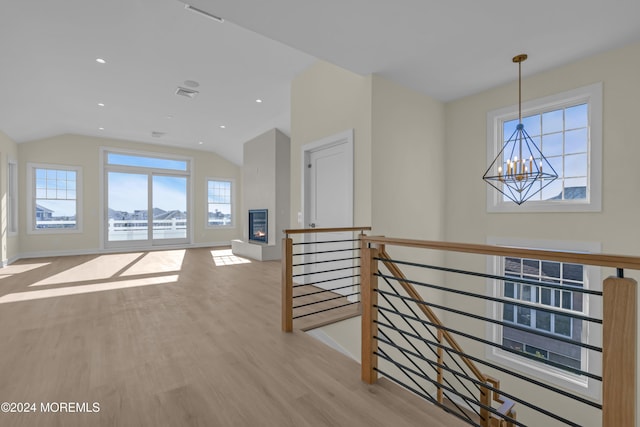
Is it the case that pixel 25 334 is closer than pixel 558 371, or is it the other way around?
pixel 25 334

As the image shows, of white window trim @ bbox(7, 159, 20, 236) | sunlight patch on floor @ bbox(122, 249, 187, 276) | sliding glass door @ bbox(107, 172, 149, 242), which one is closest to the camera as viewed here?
sunlight patch on floor @ bbox(122, 249, 187, 276)

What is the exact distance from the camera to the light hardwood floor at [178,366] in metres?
1.57

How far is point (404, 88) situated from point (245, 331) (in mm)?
3430

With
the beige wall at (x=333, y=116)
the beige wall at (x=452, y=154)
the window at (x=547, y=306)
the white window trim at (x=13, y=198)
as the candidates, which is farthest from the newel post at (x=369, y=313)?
the white window trim at (x=13, y=198)

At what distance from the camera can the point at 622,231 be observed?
3.01 meters

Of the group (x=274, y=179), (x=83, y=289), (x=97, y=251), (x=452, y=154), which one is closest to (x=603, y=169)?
(x=452, y=154)

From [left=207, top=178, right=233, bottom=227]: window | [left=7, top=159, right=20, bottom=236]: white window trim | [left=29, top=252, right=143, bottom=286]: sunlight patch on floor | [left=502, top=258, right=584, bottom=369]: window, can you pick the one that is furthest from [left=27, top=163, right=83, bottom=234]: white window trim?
[left=502, top=258, right=584, bottom=369]: window

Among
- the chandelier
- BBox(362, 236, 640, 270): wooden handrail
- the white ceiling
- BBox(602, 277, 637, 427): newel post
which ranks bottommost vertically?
BBox(602, 277, 637, 427): newel post

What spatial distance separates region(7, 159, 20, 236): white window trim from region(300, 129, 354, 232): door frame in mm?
6533

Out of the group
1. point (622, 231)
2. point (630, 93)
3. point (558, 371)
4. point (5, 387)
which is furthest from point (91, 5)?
point (558, 371)

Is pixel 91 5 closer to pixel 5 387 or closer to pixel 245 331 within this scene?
pixel 5 387

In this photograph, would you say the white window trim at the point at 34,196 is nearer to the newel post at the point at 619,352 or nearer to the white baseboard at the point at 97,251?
the white baseboard at the point at 97,251

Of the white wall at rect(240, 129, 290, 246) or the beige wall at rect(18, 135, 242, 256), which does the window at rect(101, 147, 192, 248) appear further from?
the white wall at rect(240, 129, 290, 246)

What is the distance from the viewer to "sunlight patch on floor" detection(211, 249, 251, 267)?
20.7 ft
